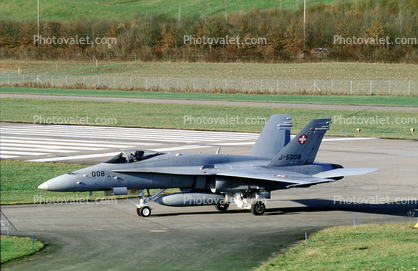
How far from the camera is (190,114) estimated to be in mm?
52062

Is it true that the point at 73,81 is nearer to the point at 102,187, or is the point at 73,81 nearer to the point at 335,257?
the point at 102,187

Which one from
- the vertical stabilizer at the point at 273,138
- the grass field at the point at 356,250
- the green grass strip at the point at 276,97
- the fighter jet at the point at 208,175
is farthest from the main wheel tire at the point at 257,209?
the green grass strip at the point at 276,97

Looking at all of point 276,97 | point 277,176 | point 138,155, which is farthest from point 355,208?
point 276,97

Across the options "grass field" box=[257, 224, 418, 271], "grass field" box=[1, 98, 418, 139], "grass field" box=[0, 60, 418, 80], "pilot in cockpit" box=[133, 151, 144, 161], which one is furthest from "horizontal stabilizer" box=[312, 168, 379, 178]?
"grass field" box=[0, 60, 418, 80]

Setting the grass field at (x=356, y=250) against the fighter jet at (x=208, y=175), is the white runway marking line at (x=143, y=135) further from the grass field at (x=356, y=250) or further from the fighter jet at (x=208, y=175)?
the grass field at (x=356, y=250)

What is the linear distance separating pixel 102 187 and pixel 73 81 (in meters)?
80.4

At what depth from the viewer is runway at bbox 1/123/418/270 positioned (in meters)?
12.5

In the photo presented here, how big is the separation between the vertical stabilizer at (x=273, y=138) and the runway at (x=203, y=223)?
2010 mm

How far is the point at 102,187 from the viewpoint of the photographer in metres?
16.9

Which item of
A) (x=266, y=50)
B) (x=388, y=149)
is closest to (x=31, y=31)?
(x=266, y=50)

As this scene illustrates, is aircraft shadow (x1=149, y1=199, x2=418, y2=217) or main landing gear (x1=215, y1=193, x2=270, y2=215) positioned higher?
main landing gear (x1=215, y1=193, x2=270, y2=215)

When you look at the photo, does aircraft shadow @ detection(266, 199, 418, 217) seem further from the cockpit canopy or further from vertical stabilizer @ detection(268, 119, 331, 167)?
the cockpit canopy

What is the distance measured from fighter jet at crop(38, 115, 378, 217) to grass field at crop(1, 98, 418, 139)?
21.8 meters

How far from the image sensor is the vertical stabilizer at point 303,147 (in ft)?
62.0
